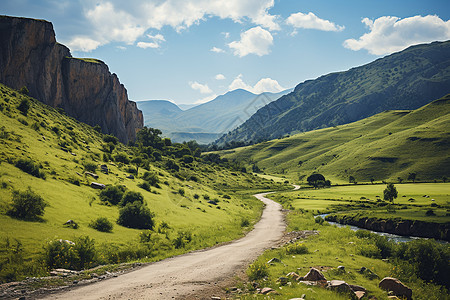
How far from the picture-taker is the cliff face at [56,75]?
305 feet

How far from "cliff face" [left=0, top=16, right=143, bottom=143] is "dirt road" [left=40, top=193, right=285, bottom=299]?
10692cm

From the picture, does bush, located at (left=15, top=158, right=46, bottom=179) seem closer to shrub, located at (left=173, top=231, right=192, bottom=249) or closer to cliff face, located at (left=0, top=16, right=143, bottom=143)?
shrub, located at (left=173, top=231, right=192, bottom=249)

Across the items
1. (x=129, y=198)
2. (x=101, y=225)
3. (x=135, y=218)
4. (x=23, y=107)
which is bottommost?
(x=135, y=218)

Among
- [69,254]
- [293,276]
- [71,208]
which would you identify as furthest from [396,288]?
[71,208]

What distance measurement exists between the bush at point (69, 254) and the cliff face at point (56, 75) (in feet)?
333

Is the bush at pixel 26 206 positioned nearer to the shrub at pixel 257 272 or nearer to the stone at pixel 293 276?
the shrub at pixel 257 272

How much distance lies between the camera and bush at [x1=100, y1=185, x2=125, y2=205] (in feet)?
126

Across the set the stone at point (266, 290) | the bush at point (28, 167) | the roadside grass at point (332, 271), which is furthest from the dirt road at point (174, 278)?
the bush at point (28, 167)

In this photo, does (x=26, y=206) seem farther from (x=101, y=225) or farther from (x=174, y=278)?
(x=174, y=278)

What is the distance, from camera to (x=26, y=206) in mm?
22984

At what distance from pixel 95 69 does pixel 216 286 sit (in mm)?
140823

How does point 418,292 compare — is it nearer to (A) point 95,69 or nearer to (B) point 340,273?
(B) point 340,273

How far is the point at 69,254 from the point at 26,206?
8.66 metres

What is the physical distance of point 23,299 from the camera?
40.0 feet
